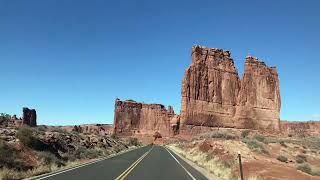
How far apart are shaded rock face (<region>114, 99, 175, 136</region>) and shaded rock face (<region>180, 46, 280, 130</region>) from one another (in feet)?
144

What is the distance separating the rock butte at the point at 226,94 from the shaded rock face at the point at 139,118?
43.2 metres

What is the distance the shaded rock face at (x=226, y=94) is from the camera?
128 metres

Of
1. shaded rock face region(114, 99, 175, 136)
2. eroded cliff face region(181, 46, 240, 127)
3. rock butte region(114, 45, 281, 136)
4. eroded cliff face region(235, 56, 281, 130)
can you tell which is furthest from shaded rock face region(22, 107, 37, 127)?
eroded cliff face region(235, 56, 281, 130)

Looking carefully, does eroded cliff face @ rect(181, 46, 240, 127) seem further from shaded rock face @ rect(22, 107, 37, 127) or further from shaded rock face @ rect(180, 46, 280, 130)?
shaded rock face @ rect(22, 107, 37, 127)

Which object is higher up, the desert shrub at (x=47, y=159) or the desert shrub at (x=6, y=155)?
the desert shrub at (x=6, y=155)

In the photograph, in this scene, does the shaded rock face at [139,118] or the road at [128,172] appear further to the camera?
the shaded rock face at [139,118]

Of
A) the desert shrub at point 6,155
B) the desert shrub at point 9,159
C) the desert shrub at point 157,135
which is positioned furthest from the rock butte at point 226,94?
the desert shrub at point 9,159

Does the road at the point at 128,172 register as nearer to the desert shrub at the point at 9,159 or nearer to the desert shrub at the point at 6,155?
the desert shrub at the point at 9,159

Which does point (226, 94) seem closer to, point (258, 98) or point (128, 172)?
point (258, 98)

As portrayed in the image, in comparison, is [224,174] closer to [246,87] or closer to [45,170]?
[45,170]

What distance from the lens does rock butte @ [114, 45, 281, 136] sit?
12825 cm

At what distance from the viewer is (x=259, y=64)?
133750mm

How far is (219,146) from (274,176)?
17.7 m

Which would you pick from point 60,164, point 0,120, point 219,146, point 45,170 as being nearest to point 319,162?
point 219,146
